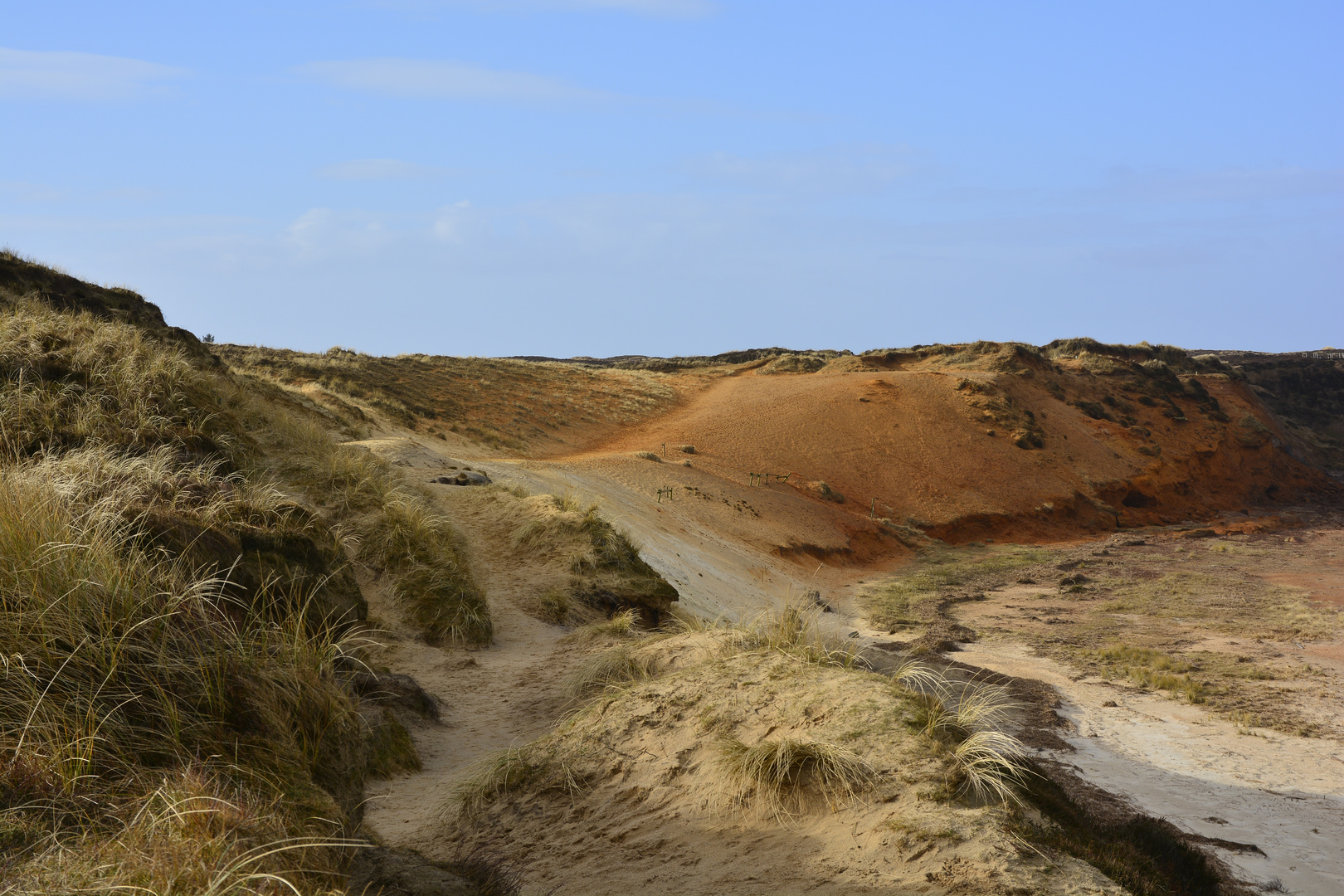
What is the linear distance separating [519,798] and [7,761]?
2.28 meters

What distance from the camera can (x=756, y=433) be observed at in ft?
98.1

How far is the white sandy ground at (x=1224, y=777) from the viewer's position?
6754mm

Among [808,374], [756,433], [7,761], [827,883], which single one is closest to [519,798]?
[827,883]

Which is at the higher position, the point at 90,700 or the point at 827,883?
the point at 90,700

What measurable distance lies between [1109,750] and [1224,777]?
1.04 metres

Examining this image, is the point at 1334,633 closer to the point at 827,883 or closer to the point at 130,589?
the point at 827,883

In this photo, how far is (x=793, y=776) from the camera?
3861 mm

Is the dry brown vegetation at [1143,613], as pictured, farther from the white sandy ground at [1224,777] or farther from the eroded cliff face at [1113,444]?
the eroded cliff face at [1113,444]

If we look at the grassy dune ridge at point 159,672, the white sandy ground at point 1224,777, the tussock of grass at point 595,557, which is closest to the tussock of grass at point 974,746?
the grassy dune ridge at point 159,672

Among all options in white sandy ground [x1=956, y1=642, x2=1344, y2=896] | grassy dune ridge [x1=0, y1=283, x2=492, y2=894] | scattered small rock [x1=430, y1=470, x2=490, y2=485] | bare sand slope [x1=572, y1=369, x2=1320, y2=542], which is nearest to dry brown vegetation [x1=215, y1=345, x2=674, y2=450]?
bare sand slope [x1=572, y1=369, x2=1320, y2=542]

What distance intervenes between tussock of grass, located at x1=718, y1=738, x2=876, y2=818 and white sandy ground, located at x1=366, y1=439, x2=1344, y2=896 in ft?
5.07

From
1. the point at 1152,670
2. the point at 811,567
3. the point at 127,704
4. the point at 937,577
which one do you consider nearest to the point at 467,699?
the point at 127,704

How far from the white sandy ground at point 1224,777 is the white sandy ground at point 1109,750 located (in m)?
0.02

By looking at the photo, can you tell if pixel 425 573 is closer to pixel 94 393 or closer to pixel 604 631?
pixel 604 631
